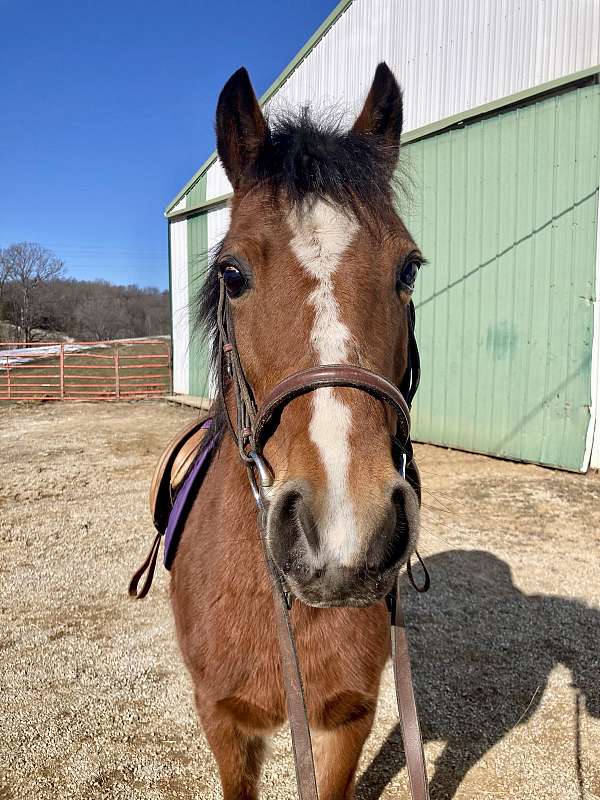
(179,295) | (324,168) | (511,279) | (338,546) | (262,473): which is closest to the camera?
(338,546)

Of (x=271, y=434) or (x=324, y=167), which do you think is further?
(x=324, y=167)

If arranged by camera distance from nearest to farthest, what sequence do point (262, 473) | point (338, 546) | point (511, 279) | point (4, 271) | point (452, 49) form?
point (338, 546)
point (262, 473)
point (511, 279)
point (452, 49)
point (4, 271)

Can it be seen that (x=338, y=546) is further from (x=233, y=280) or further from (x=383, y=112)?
(x=383, y=112)

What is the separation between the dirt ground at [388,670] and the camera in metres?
2.38

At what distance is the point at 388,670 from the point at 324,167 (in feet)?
10.1

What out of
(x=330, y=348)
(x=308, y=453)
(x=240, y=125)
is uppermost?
(x=240, y=125)

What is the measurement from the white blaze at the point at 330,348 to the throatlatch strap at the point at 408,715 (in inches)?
25.2

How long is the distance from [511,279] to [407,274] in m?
6.85

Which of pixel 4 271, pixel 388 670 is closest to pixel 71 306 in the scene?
pixel 4 271

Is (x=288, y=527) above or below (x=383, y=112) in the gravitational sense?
below

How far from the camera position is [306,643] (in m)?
1.55

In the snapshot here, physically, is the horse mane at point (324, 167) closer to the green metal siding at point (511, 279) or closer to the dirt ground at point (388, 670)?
the dirt ground at point (388, 670)

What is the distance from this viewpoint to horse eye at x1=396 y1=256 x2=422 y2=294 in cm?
141

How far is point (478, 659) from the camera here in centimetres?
326
